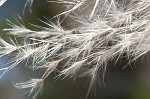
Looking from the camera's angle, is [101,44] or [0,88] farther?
[0,88]

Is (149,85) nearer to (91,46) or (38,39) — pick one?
(91,46)

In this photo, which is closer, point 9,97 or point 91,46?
point 91,46

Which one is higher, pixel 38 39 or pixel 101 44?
pixel 38 39

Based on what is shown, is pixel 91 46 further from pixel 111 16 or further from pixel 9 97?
pixel 9 97

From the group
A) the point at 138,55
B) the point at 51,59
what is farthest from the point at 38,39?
the point at 138,55

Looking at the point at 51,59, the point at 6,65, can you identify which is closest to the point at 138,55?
the point at 51,59

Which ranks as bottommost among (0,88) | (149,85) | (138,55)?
(149,85)
